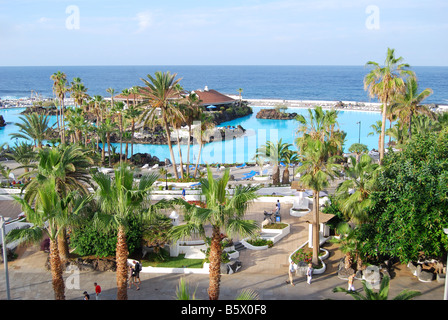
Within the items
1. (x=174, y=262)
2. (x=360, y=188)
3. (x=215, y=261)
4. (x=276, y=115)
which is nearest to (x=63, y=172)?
(x=174, y=262)

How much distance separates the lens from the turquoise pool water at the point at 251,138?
54.0m

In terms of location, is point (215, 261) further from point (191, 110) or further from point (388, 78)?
point (191, 110)

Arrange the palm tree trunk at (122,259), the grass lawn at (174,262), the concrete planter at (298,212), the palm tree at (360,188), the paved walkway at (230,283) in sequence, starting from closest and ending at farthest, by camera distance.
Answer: the palm tree trunk at (122,259), the paved walkway at (230,283), the palm tree at (360,188), the grass lawn at (174,262), the concrete planter at (298,212)

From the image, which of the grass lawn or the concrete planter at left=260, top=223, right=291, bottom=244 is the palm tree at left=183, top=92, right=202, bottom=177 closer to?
the concrete planter at left=260, top=223, right=291, bottom=244

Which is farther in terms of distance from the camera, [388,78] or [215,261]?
[388,78]

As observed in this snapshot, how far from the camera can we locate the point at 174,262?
20.8 meters

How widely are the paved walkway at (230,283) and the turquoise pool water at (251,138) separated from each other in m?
27.5

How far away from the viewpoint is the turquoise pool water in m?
54.0

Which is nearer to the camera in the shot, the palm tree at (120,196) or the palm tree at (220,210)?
the palm tree at (220,210)

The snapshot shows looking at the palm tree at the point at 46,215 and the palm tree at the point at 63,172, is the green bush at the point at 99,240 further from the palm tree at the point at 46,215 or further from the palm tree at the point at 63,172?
the palm tree at the point at 46,215

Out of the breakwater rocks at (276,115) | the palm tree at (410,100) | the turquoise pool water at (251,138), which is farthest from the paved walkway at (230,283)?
the breakwater rocks at (276,115)

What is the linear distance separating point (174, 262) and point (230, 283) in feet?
11.4

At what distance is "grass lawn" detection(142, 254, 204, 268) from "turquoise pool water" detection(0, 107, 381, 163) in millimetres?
26366

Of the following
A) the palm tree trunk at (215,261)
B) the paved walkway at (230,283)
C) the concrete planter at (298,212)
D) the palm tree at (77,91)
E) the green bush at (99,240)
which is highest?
the palm tree at (77,91)
